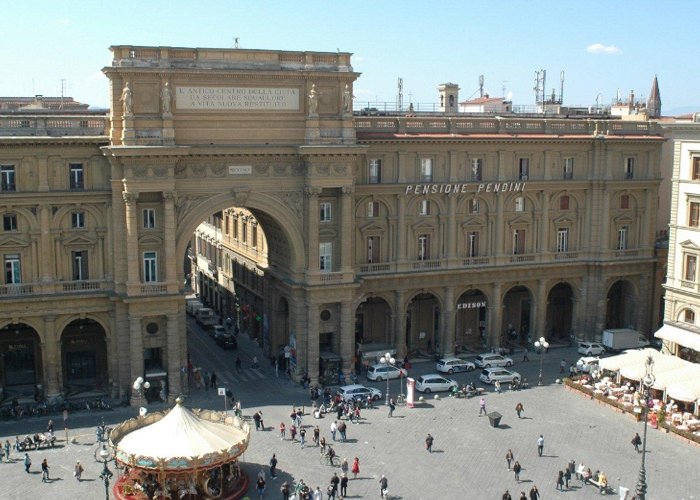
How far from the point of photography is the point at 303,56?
61.7 metres

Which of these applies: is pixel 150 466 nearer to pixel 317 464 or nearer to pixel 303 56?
pixel 317 464

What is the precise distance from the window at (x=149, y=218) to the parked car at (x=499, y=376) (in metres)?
26.8

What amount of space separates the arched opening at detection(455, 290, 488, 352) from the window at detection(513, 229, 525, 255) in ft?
15.3

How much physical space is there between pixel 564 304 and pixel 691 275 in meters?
15.6

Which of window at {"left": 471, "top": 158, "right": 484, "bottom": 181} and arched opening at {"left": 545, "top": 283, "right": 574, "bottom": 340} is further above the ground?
window at {"left": 471, "top": 158, "right": 484, "bottom": 181}

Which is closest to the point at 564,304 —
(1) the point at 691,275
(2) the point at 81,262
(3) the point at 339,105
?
(1) the point at 691,275

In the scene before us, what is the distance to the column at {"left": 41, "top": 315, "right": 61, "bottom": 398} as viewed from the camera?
58.7 m

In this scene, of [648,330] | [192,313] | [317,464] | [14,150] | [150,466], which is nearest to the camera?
[150,466]

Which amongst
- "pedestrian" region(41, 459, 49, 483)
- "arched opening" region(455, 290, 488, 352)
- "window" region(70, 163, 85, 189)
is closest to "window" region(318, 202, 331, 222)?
"arched opening" region(455, 290, 488, 352)

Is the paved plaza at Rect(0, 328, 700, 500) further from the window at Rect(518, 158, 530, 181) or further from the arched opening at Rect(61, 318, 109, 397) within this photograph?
the window at Rect(518, 158, 530, 181)

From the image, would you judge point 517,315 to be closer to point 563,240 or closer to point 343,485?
Answer: point 563,240

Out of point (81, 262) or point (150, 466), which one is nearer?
point (150, 466)

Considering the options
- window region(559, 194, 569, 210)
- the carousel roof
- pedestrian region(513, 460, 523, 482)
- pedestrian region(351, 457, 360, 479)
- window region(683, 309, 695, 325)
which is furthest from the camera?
window region(559, 194, 569, 210)

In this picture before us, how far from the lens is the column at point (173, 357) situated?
197 ft
